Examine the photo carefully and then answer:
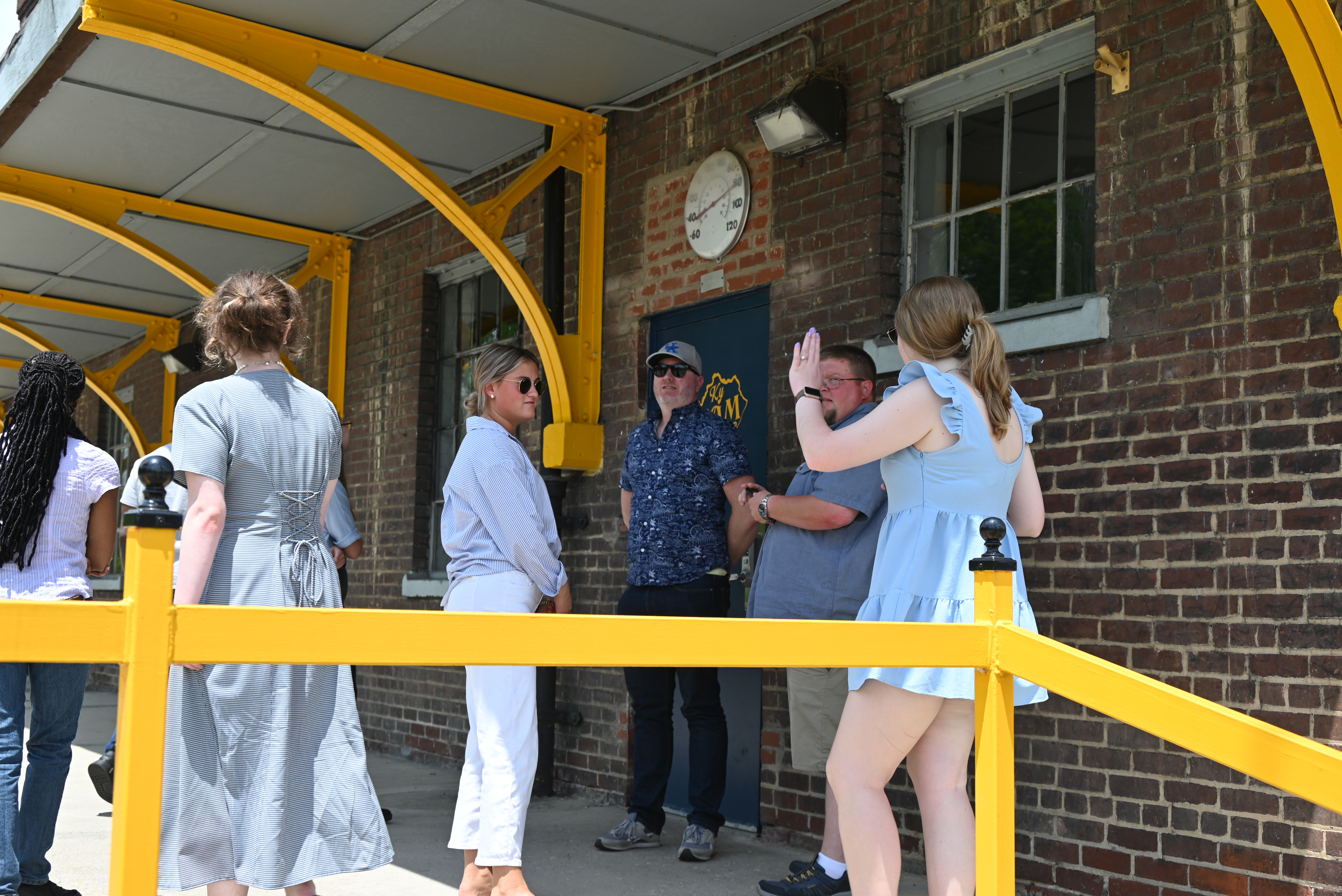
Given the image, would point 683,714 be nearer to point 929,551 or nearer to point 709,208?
point 709,208

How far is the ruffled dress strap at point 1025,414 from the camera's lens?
3.03 m

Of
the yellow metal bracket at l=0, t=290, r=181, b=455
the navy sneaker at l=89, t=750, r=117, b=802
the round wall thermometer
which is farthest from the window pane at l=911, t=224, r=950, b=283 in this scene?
the yellow metal bracket at l=0, t=290, r=181, b=455

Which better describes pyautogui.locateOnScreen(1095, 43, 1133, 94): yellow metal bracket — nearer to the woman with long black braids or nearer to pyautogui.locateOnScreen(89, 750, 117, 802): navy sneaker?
the woman with long black braids

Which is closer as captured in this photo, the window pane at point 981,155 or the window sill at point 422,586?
the window pane at point 981,155

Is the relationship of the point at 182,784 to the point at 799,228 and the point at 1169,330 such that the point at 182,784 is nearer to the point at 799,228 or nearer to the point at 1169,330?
the point at 1169,330

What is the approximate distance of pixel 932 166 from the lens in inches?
200

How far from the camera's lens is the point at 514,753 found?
3883 mm

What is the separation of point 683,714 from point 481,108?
3.32 meters

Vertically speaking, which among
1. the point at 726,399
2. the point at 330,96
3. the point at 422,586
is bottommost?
the point at 422,586

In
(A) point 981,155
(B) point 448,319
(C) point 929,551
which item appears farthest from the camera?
(B) point 448,319

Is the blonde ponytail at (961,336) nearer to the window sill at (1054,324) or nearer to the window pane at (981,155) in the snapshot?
the window sill at (1054,324)

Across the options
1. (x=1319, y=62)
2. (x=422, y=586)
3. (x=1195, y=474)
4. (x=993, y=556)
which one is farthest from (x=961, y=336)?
(x=422, y=586)

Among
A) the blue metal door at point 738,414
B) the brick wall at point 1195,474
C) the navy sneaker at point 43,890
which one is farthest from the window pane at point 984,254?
the navy sneaker at point 43,890

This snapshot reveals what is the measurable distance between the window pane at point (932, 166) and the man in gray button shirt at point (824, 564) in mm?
872
